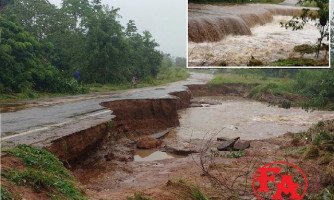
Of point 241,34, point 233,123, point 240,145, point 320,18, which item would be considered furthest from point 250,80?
point 320,18

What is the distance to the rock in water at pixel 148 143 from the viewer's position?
1269 centimetres

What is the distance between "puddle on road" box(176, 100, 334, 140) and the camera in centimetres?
1644

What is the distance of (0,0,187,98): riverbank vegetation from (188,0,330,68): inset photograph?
12.3m

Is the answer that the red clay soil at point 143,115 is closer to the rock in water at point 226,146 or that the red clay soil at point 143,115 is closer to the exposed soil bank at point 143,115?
the exposed soil bank at point 143,115

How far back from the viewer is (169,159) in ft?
36.7

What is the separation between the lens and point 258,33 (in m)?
5.61

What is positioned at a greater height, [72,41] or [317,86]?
[72,41]

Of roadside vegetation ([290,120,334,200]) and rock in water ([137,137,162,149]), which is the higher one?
roadside vegetation ([290,120,334,200])

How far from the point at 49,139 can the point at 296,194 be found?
16.3 feet

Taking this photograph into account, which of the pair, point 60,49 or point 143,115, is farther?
point 60,49

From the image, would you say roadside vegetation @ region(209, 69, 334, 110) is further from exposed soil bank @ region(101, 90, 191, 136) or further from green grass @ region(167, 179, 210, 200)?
green grass @ region(167, 179, 210, 200)

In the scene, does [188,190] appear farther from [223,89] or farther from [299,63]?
[223,89]

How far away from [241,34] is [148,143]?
25.2 ft

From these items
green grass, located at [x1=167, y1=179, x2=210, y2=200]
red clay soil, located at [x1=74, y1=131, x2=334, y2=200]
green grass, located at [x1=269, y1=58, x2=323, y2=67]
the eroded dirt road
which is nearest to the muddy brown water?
red clay soil, located at [x1=74, y1=131, x2=334, y2=200]
